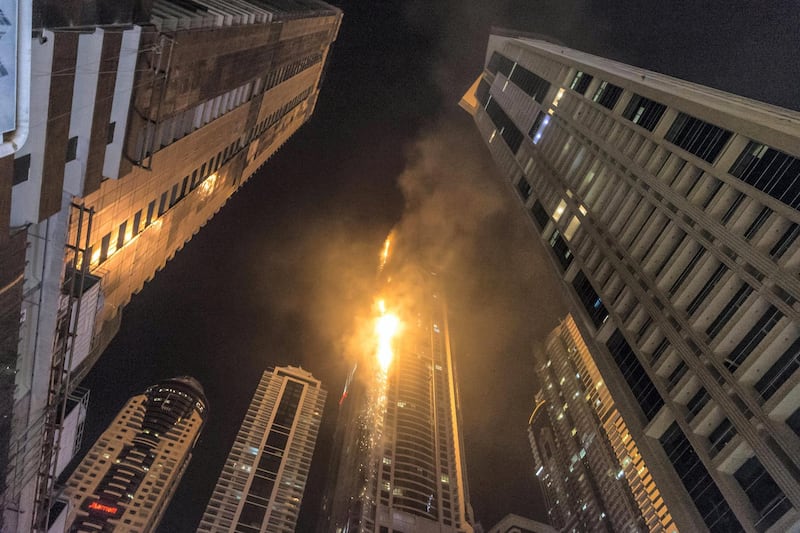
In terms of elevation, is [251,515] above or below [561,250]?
below

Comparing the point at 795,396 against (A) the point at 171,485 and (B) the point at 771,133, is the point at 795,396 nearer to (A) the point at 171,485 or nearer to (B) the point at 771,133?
(B) the point at 771,133

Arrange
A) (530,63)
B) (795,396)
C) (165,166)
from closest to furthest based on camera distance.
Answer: (795,396) < (165,166) < (530,63)

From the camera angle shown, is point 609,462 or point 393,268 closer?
point 609,462

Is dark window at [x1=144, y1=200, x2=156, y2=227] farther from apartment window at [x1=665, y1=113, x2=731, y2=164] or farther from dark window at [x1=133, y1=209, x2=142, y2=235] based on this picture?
apartment window at [x1=665, y1=113, x2=731, y2=164]

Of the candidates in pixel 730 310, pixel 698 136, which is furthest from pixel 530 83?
pixel 730 310

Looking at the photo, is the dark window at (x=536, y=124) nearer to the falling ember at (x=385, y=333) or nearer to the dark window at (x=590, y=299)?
the dark window at (x=590, y=299)

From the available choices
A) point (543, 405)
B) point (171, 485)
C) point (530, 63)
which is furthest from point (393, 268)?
point (530, 63)

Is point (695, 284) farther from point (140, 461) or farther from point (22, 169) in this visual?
point (140, 461)
